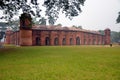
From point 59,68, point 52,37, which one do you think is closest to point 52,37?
point 52,37

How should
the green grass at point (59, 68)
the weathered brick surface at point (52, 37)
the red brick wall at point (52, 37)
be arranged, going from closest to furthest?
1. the green grass at point (59, 68)
2. the red brick wall at point (52, 37)
3. the weathered brick surface at point (52, 37)

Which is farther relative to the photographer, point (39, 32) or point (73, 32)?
point (73, 32)

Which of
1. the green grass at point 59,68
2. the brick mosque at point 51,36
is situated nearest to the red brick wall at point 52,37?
the brick mosque at point 51,36

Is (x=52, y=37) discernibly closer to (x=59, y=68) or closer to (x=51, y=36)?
(x=51, y=36)

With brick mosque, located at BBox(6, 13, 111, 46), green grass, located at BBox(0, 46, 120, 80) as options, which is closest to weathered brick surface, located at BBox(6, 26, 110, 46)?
brick mosque, located at BBox(6, 13, 111, 46)

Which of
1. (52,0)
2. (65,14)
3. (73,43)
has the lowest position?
(73,43)

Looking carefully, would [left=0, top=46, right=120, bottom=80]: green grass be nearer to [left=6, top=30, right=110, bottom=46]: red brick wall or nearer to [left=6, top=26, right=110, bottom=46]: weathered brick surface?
[left=6, top=30, right=110, bottom=46]: red brick wall

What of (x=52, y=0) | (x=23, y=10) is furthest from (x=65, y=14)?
(x=23, y=10)

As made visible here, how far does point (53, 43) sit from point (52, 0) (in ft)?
96.6

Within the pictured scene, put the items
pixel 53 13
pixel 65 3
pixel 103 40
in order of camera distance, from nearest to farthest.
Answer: pixel 65 3 → pixel 53 13 → pixel 103 40

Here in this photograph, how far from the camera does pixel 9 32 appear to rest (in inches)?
2704

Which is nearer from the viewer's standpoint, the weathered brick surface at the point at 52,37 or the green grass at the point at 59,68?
the green grass at the point at 59,68

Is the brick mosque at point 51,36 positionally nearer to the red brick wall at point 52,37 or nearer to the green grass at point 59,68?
the red brick wall at point 52,37

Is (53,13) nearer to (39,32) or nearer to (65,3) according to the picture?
(65,3)
